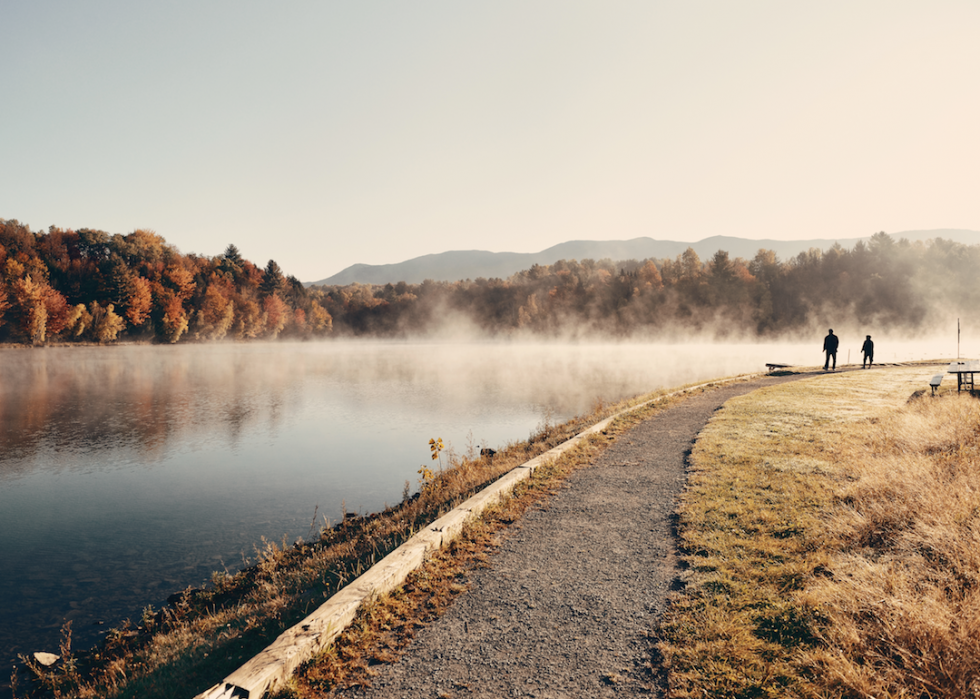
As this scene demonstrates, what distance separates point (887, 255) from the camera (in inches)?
3888

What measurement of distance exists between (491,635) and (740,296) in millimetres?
107555

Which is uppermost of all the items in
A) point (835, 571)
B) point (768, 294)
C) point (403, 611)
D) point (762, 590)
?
point (768, 294)

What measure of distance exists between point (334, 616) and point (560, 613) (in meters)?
2.10

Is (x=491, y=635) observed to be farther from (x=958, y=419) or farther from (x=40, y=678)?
(x=958, y=419)

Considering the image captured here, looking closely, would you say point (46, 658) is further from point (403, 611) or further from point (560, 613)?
point (560, 613)

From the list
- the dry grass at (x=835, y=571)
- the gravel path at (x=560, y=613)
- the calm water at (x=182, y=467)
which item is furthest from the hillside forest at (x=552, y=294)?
the dry grass at (x=835, y=571)

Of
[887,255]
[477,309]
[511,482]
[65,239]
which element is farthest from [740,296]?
[65,239]

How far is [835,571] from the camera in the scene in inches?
193

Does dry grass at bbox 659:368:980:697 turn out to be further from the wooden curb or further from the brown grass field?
the wooden curb

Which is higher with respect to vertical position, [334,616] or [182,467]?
[334,616]

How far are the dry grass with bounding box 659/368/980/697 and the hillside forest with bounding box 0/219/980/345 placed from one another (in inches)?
3749

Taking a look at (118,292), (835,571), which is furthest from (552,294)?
(835,571)

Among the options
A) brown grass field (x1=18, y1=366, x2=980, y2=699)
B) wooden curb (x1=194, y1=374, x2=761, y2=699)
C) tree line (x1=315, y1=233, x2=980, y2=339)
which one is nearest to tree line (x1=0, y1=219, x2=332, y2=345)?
tree line (x1=315, y1=233, x2=980, y2=339)

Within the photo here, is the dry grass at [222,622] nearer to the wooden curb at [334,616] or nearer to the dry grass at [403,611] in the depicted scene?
the wooden curb at [334,616]
